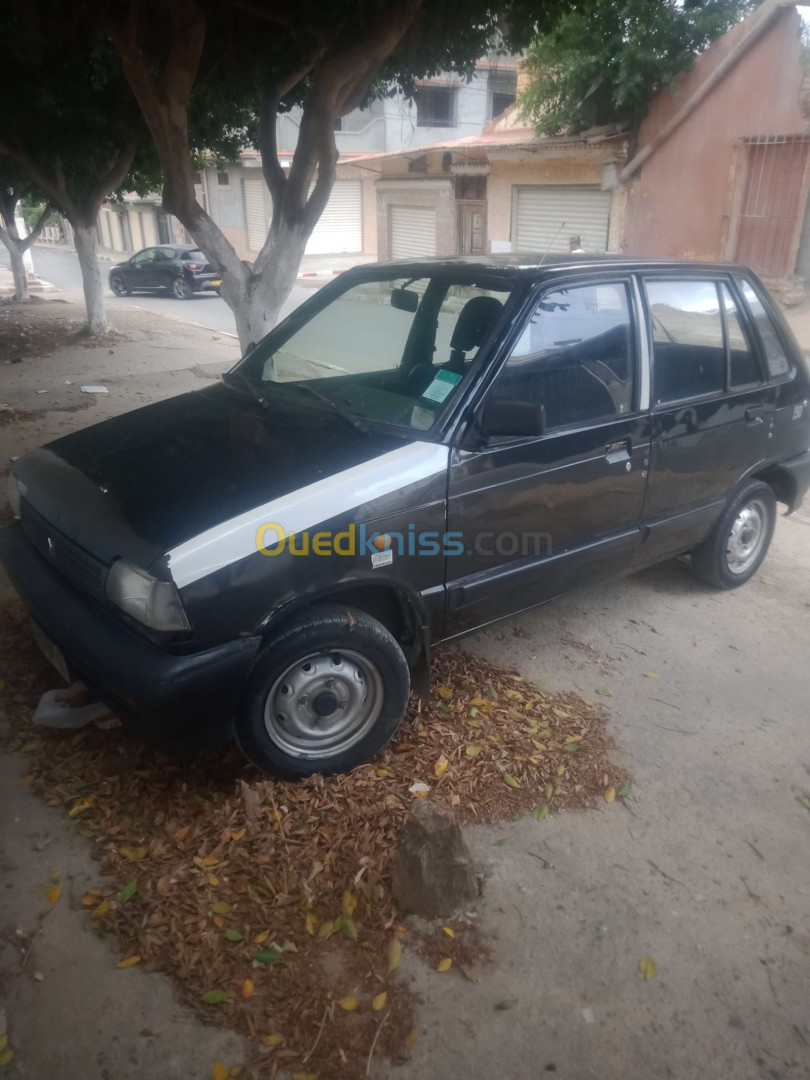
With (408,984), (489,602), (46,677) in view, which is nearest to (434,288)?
(489,602)

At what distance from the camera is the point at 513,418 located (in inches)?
118

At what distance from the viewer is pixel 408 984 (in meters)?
2.34

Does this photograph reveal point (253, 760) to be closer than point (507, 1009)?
No

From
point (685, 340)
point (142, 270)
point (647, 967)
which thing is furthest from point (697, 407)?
point (142, 270)

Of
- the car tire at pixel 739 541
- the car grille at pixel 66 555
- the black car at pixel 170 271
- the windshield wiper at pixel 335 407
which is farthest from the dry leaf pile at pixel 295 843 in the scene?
the black car at pixel 170 271

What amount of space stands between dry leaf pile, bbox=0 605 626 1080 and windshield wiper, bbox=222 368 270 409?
1525 mm

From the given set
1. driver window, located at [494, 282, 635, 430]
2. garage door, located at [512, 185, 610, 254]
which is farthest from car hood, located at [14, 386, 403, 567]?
garage door, located at [512, 185, 610, 254]

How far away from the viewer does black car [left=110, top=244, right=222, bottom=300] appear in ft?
70.3

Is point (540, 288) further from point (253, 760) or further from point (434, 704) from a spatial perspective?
point (253, 760)

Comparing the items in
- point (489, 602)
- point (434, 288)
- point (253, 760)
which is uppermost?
point (434, 288)

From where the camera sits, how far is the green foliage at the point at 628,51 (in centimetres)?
1372

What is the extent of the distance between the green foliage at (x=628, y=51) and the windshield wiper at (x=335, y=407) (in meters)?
12.0

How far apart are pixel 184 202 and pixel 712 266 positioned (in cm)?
445

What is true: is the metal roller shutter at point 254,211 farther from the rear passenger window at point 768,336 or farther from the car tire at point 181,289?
the rear passenger window at point 768,336
